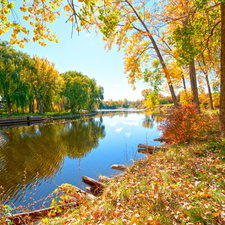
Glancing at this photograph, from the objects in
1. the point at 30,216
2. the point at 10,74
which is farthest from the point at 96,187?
the point at 10,74

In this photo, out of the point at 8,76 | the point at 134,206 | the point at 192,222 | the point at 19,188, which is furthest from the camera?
the point at 8,76

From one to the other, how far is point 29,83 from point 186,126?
32953mm

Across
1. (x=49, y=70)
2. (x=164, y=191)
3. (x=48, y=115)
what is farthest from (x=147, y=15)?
(x=48, y=115)

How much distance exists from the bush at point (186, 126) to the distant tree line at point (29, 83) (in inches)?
1082

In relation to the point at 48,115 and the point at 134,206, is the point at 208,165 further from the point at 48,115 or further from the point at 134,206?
the point at 48,115

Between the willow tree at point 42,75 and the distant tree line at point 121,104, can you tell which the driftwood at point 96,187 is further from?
the distant tree line at point 121,104

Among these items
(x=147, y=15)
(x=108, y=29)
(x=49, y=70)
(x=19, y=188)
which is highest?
(x=49, y=70)

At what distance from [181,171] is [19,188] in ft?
19.8

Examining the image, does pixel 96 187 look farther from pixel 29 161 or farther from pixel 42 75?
pixel 42 75

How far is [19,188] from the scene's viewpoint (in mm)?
5125

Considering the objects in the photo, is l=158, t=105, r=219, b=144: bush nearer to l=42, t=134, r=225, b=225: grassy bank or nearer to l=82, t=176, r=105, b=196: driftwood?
l=42, t=134, r=225, b=225: grassy bank

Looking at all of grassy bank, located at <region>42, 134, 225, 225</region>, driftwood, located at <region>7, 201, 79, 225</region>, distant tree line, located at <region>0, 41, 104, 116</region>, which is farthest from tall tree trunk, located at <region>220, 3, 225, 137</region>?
distant tree line, located at <region>0, 41, 104, 116</region>

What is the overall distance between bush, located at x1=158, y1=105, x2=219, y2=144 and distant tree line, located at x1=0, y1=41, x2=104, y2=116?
27.5m

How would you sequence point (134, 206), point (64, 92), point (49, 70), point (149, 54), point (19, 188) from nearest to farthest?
1. point (134, 206)
2. point (19, 188)
3. point (149, 54)
4. point (49, 70)
5. point (64, 92)
